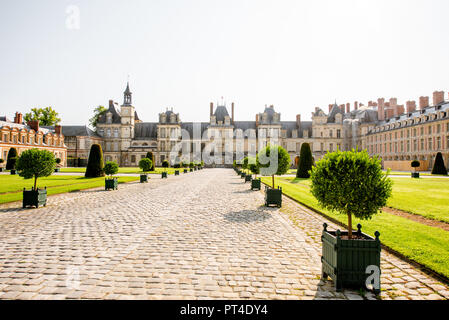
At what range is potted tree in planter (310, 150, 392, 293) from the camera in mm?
3662

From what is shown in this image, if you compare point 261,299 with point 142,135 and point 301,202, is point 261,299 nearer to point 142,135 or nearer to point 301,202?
point 301,202

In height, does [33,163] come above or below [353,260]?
above

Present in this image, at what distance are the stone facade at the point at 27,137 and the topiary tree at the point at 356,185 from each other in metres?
41.8

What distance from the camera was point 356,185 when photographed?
4258 mm

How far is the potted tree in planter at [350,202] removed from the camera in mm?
3662

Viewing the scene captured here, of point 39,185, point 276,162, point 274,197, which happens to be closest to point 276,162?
point 276,162

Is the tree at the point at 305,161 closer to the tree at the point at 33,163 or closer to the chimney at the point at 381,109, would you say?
the tree at the point at 33,163

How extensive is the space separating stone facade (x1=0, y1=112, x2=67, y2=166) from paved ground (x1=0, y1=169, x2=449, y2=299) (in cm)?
3723

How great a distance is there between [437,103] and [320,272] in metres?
49.9

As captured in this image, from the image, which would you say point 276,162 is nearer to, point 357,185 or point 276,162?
point 276,162

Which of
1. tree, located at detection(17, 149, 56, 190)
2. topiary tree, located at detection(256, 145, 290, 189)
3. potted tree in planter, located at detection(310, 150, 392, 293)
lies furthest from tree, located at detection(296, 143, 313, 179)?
potted tree in planter, located at detection(310, 150, 392, 293)

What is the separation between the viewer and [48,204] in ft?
34.4

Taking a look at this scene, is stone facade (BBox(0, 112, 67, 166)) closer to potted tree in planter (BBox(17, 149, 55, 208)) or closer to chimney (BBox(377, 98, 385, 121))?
potted tree in planter (BBox(17, 149, 55, 208))

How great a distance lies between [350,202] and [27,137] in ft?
171
